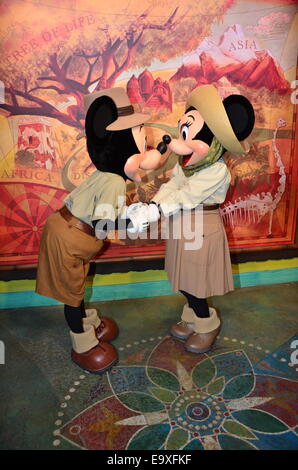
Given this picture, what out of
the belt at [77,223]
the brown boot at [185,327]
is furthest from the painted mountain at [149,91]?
the brown boot at [185,327]

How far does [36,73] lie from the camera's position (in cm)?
212

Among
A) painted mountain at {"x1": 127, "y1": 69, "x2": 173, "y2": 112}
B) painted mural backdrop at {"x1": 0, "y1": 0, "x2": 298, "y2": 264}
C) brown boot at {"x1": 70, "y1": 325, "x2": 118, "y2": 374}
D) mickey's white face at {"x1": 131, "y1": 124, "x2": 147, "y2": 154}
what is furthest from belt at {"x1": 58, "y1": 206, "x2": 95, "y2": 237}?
painted mountain at {"x1": 127, "y1": 69, "x2": 173, "y2": 112}

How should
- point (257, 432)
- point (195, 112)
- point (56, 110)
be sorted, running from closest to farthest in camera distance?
1. point (257, 432)
2. point (195, 112)
3. point (56, 110)

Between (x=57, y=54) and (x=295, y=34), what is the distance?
1416mm

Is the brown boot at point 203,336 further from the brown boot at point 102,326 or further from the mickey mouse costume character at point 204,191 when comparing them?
the brown boot at point 102,326

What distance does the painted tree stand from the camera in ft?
6.81

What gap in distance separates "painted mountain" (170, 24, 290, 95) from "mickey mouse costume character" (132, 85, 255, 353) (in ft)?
2.06

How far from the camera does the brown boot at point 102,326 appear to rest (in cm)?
206

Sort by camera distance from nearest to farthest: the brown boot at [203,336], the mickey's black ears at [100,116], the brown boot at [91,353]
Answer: the mickey's black ears at [100,116] → the brown boot at [91,353] → the brown boot at [203,336]

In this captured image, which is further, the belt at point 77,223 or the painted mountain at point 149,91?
the painted mountain at point 149,91

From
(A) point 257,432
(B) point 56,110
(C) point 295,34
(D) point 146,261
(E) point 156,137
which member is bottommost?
Result: (A) point 257,432

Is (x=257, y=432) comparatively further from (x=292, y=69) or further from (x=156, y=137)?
(x=292, y=69)

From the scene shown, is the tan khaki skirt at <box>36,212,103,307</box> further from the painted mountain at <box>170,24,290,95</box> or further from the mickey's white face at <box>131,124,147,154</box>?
the painted mountain at <box>170,24,290,95</box>
